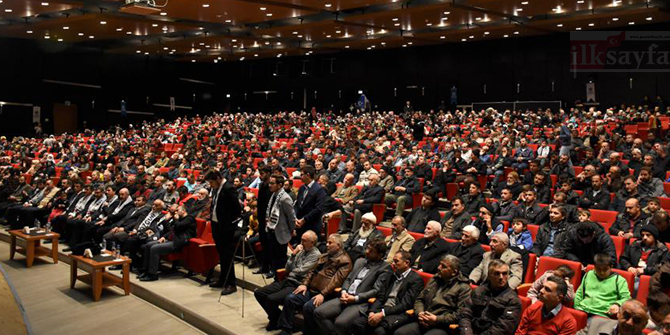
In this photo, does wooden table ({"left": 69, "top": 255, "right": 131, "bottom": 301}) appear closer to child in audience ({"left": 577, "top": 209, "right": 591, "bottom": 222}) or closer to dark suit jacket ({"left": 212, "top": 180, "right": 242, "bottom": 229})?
dark suit jacket ({"left": 212, "top": 180, "right": 242, "bottom": 229})

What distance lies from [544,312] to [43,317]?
520cm

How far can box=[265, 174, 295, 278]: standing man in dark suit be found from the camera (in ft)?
20.3

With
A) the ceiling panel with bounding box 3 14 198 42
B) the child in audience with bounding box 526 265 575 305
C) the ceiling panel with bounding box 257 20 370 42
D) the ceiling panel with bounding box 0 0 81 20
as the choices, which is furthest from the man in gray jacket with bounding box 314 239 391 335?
the ceiling panel with bounding box 3 14 198 42

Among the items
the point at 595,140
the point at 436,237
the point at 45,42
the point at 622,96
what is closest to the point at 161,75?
the point at 45,42

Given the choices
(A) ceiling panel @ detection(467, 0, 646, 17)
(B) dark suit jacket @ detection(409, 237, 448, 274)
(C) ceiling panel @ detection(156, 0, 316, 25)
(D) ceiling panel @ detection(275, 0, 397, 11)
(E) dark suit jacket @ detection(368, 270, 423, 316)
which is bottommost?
(E) dark suit jacket @ detection(368, 270, 423, 316)

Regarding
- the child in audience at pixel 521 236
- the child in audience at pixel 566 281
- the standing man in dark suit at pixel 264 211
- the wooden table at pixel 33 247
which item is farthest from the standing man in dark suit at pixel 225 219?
the wooden table at pixel 33 247

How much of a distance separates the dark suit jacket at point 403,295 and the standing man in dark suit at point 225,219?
7.30 feet

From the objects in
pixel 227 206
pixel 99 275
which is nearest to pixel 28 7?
pixel 99 275

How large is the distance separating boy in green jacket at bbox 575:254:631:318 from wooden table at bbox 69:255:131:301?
16.7ft

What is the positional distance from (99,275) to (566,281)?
5166 millimetres

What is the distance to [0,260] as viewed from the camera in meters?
8.80

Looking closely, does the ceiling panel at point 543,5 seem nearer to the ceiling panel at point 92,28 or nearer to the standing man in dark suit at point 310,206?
the ceiling panel at point 92,28

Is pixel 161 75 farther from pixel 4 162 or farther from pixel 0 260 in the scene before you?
pixel 0 260

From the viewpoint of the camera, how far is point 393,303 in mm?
4773
